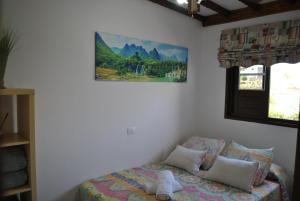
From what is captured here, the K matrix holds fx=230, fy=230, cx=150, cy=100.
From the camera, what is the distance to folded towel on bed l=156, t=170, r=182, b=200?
6.73 feet

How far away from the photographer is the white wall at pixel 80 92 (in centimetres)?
204

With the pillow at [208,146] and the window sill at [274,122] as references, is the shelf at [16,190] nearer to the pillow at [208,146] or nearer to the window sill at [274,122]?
the pillow at [208,146]

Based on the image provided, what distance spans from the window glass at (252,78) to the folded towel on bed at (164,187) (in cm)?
167

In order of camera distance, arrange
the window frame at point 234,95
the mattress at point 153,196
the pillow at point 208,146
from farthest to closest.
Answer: the window frame at point 234,95 → the pillow at point 208,146 → the mattress at point 153,196

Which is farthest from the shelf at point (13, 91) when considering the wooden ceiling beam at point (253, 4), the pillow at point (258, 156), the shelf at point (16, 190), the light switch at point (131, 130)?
the wooden ceiling beam at point (253, 4)

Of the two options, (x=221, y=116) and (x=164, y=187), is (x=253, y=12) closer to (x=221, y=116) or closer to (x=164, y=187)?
(x=221, y=116)

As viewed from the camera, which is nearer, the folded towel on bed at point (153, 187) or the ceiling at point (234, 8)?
the folded towel on bed at point (153, 187)

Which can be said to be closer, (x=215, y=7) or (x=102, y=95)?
(x=102, y=95)

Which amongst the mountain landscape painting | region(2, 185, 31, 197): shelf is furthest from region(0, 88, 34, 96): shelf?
the mountain landscape painting

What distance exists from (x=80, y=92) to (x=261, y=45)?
2.19 meters

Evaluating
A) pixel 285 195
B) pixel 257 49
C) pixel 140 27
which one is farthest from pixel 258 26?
pixel 285 195

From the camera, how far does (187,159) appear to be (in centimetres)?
281

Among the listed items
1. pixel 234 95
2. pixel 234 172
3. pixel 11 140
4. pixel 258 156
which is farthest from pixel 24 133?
pixel 234 95

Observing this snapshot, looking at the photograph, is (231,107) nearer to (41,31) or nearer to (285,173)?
(285,173)
